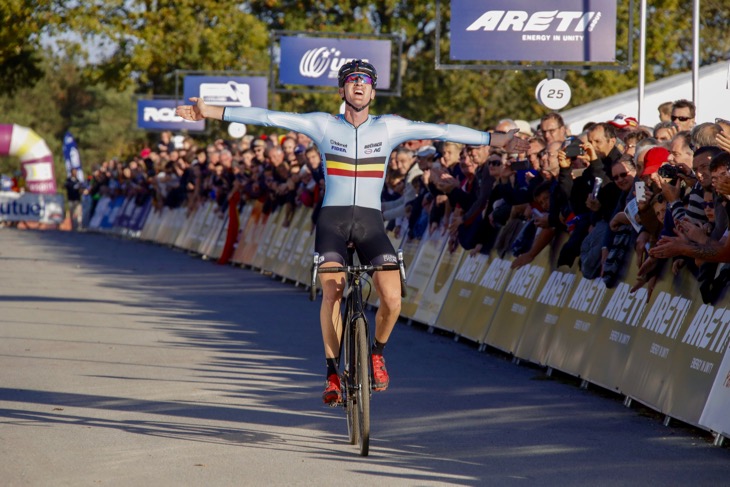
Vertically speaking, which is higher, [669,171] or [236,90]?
[236,90]

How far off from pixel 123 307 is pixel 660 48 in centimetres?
4395

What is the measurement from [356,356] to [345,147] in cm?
144

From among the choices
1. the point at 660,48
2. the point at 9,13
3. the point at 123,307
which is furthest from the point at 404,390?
the point at 660,48

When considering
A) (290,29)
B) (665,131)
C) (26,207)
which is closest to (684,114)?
(665,131)

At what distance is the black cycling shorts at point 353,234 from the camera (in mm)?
9141

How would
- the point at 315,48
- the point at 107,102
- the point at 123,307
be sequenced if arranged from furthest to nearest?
the point at 107,102, the point at 315,48, the point at 123,307

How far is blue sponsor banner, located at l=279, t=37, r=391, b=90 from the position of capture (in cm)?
3059

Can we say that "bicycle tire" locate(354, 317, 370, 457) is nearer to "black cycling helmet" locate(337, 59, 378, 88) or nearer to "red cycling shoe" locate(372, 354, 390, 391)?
"red cycling shoe" locate(372, 354, 390, 391)

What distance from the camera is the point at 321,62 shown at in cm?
3070

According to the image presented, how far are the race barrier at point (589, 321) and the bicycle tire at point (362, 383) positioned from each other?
7.04 feet

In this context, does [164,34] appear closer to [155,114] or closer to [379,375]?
[155,114]

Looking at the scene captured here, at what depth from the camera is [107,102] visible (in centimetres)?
12575

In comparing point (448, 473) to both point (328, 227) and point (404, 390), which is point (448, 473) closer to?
point (328, 227)

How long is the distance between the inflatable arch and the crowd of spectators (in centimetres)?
4091
